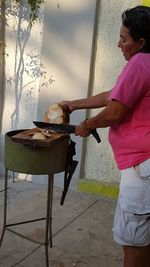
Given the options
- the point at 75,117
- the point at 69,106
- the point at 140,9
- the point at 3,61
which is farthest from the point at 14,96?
the point at 140,9

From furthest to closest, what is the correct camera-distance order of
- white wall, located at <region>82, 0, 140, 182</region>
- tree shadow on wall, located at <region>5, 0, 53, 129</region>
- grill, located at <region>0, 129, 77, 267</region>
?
tree shadow on wall, located at <region>5, 0, 53, 129</region>, white wall, located at <region>82, 0, 140, 182</region>, grill, located at <region>0, 129, 77, 267</region>

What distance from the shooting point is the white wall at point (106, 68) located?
14.9 feet

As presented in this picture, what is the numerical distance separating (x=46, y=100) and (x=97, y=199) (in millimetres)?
1232

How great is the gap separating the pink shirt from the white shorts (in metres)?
0.07

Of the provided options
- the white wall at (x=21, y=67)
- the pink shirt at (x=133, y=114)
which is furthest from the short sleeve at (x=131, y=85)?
the white wall at (x=21, y=67)

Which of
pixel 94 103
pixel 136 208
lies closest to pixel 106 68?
pixel 94 103

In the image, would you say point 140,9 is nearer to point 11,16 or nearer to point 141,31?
point 141,31

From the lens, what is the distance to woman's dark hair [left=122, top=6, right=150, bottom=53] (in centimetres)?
242

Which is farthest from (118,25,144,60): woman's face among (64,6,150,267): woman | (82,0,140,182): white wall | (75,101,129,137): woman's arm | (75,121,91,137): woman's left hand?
(82,0,140,182): white wall

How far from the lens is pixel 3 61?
5.19m

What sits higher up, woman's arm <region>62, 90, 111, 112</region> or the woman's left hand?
woman's arm <region>62, 90, 111, 112</region>

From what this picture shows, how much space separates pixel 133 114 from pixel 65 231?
1829mm

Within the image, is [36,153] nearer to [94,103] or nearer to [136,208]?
[94,103]

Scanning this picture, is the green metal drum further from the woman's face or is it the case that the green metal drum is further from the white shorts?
the woman's face
